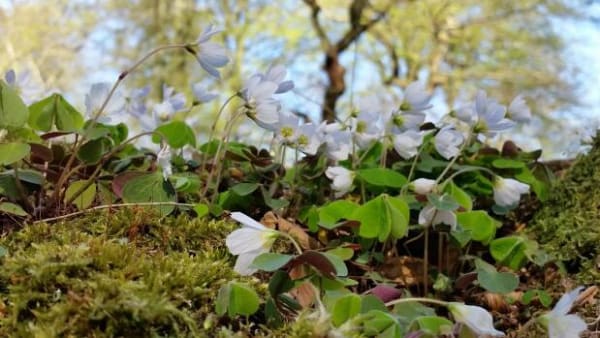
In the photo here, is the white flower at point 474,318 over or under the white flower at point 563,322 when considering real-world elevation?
over

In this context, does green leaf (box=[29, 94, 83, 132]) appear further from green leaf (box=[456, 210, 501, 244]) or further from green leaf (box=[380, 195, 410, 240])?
green leaf (box=[456, 210, 501, 244])

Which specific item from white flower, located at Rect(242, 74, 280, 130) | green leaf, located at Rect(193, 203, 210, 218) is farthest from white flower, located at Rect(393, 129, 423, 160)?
green leaf, located at Rect(193, 203, 210, 218)

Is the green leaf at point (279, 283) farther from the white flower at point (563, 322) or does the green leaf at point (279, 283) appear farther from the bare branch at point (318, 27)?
the bare branch at point (318, 27)

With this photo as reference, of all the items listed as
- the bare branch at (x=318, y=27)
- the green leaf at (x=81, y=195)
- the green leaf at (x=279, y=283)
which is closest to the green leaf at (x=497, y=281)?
the green leaf at (x=279, y=283)

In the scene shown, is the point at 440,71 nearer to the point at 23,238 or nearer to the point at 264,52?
the point at 264,52

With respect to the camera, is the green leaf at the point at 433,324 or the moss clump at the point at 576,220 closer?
the green leaf at the point at 433,324

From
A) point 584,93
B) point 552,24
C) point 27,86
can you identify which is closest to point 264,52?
point 552,24

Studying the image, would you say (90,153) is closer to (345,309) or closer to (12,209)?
(12,209)
